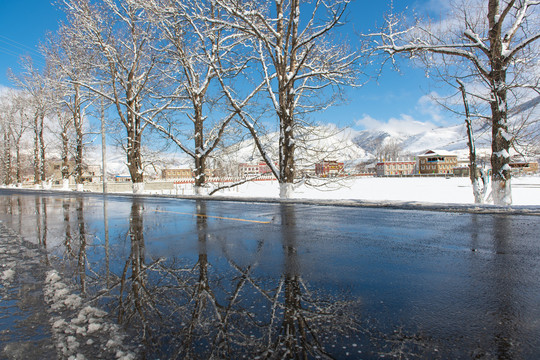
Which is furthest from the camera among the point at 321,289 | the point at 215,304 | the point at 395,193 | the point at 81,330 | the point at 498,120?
the point at 395,193

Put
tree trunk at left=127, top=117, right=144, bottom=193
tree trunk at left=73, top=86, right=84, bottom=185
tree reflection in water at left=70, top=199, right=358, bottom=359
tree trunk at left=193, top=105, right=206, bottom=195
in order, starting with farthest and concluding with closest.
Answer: tree trunk at left=73, top=86, right=84, bottom=185
tree trunk at left=127, top=117, right=144, bottom=193
tree trunk at left=193, top=105, right=206, bottom=195
tree reflection in water at left=70, top=199, right=358, bottom=359

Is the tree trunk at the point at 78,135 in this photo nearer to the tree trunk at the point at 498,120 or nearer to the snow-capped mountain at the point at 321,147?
the snow-capped mountain at the point at 321,147

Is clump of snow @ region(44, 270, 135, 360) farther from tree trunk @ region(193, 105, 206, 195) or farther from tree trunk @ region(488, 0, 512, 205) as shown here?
tree trunk @ region(193, 105, 206, 195)

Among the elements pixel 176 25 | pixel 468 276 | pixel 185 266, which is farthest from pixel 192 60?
pixel 468 276

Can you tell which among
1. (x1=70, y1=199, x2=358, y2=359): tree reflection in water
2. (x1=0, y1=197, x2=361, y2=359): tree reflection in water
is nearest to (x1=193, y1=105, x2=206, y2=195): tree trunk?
(x1=0, y1=197, x2=361, y2=359): tree reflection in water

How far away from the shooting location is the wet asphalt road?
2277mm

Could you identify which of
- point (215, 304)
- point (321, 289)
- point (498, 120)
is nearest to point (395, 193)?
point (498, 120)

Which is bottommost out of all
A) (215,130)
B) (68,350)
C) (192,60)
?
(68,350)

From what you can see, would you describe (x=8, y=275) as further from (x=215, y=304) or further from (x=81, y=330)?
(x=215, y=304)

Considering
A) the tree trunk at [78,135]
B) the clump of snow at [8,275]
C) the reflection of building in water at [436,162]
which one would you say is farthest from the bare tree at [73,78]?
the reflection of building in water at [436,162]

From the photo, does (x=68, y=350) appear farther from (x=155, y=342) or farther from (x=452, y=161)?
(x=452, y=161)

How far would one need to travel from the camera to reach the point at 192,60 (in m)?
20.6

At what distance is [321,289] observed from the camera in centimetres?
334

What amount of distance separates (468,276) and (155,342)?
3.34 metres
